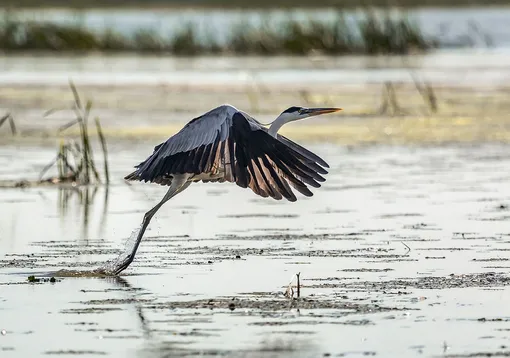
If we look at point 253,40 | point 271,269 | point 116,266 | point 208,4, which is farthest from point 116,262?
point 208,4

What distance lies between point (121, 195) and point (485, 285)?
526 centimetres

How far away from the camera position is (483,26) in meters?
47.9

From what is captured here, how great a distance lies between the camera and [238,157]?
8586 millimetres

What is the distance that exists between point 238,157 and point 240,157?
0.01m

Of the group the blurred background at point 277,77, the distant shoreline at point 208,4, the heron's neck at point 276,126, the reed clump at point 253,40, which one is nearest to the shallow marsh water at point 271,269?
the heron's neck at point 276,126

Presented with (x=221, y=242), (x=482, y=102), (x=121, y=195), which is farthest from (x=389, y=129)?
(x=221, y=242)

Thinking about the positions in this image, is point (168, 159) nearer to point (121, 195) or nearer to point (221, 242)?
point (221, 242)

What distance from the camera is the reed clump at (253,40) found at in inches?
1259

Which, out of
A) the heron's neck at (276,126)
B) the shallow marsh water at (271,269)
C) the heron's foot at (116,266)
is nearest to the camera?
the shallow marsh water at (271,269)

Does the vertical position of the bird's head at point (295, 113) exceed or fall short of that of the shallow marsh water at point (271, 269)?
it exceeds it

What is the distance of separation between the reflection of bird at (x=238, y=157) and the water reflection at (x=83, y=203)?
1634 mm

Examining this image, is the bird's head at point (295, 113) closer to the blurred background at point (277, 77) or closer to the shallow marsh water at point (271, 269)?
the shallow marsh water at point (271, 269)

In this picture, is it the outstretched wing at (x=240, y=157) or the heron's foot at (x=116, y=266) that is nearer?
the outstretched wing at (x=240, y=157)

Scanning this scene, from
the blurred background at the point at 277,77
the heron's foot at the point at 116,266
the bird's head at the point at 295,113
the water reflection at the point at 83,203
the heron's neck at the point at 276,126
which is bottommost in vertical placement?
the heron's foot at the point at 116,266
